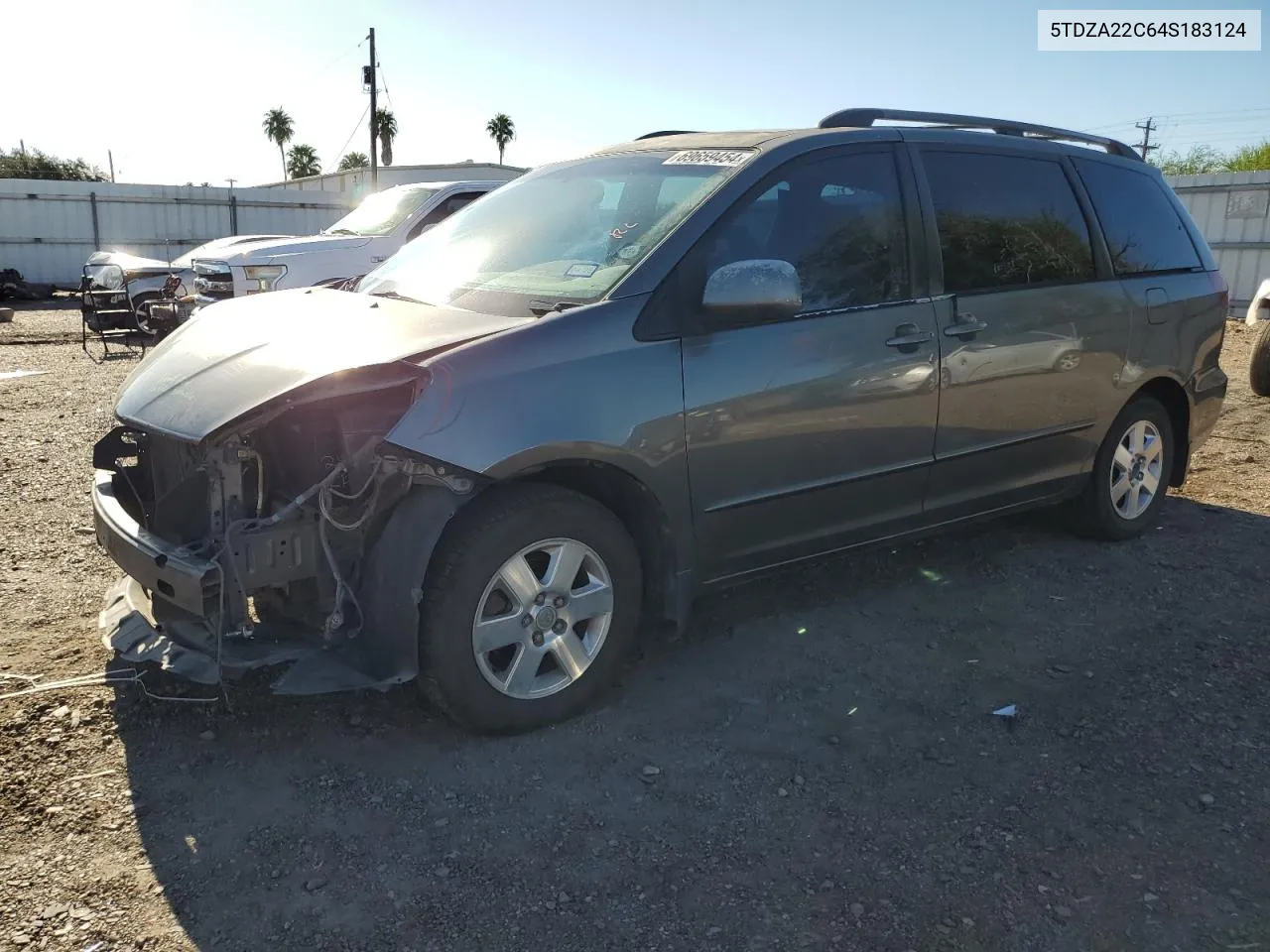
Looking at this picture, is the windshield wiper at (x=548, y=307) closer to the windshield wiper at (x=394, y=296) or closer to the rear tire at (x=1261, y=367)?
the windshield wiper at (x=394, y=296)

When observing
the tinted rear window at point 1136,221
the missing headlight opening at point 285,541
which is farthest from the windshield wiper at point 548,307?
the tinted rear window at point 1136,221

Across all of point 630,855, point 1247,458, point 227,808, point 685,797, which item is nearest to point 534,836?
point 630,855

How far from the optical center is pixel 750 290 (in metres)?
3.36

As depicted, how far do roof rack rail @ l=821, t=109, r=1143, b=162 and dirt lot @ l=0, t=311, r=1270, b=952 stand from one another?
2058mm

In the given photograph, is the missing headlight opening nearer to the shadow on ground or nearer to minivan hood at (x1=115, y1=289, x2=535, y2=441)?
minivan hood at (x1=115, y1=289, x2=535, y2=441)

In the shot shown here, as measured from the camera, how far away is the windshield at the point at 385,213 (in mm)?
11023

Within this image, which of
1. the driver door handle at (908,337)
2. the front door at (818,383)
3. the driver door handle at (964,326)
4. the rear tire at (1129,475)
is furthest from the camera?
the rear tire at (1129,475)

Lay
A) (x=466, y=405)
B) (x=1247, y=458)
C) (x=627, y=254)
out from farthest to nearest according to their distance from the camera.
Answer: (x=1247, y=458) < (x=627, y=254) < (x=466, y=405)

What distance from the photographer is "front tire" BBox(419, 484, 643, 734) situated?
3.05 meters

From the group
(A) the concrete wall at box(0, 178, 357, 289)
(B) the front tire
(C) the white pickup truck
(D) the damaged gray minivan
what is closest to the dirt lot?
(B) the front tire

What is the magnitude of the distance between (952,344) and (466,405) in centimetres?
215

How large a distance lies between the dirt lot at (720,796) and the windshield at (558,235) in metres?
1.47

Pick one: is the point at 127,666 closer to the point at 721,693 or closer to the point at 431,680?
the point at 431,680

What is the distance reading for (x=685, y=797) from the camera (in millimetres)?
3004
